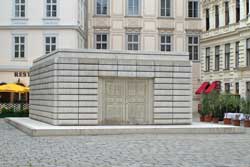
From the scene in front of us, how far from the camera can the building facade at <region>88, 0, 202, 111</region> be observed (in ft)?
173

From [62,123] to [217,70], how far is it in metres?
34.3

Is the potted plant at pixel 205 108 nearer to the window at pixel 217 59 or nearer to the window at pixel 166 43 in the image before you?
the window at pixel 166 43

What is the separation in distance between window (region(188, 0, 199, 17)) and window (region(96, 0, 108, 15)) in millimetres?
7617

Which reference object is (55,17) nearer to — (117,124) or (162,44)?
(162,44)

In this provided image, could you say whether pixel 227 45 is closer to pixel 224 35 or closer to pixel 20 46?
pixel 224 35

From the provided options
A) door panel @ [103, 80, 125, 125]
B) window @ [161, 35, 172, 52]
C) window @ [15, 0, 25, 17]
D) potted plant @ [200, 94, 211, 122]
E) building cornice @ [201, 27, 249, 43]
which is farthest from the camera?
window @ [161, 35, 172, 52]

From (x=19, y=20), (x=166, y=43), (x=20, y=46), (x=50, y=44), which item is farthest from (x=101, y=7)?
(x=20, y=46)

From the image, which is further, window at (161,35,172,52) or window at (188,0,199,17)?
window at (188,0,199,17)

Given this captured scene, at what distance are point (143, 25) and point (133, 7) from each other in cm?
194

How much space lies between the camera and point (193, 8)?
5438cm

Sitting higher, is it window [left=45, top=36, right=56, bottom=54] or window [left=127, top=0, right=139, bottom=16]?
window [left=127, top=0, right=139, bottom=16]

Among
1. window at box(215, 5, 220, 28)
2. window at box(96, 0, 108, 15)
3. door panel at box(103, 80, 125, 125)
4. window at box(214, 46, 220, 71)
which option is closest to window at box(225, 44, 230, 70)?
window at box(214, 46, 220, 71)

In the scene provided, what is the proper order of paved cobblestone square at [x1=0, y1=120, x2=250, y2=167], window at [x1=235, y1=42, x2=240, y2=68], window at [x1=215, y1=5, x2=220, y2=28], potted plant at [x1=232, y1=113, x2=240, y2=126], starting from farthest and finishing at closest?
window at [x1=215, y1=5, x2=220, y2=28] → window at [x1=235, y1=42, x2=240, y2=68] → potted plant at [x1=232, y1=113, x2=240, y2=126] → paved cobblestone square at [x1=0, y1=120, x2=250, y2=167]

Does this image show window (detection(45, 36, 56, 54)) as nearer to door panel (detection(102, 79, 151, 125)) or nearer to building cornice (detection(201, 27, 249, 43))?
building cornice (detection(201, 27, 249, 43))
